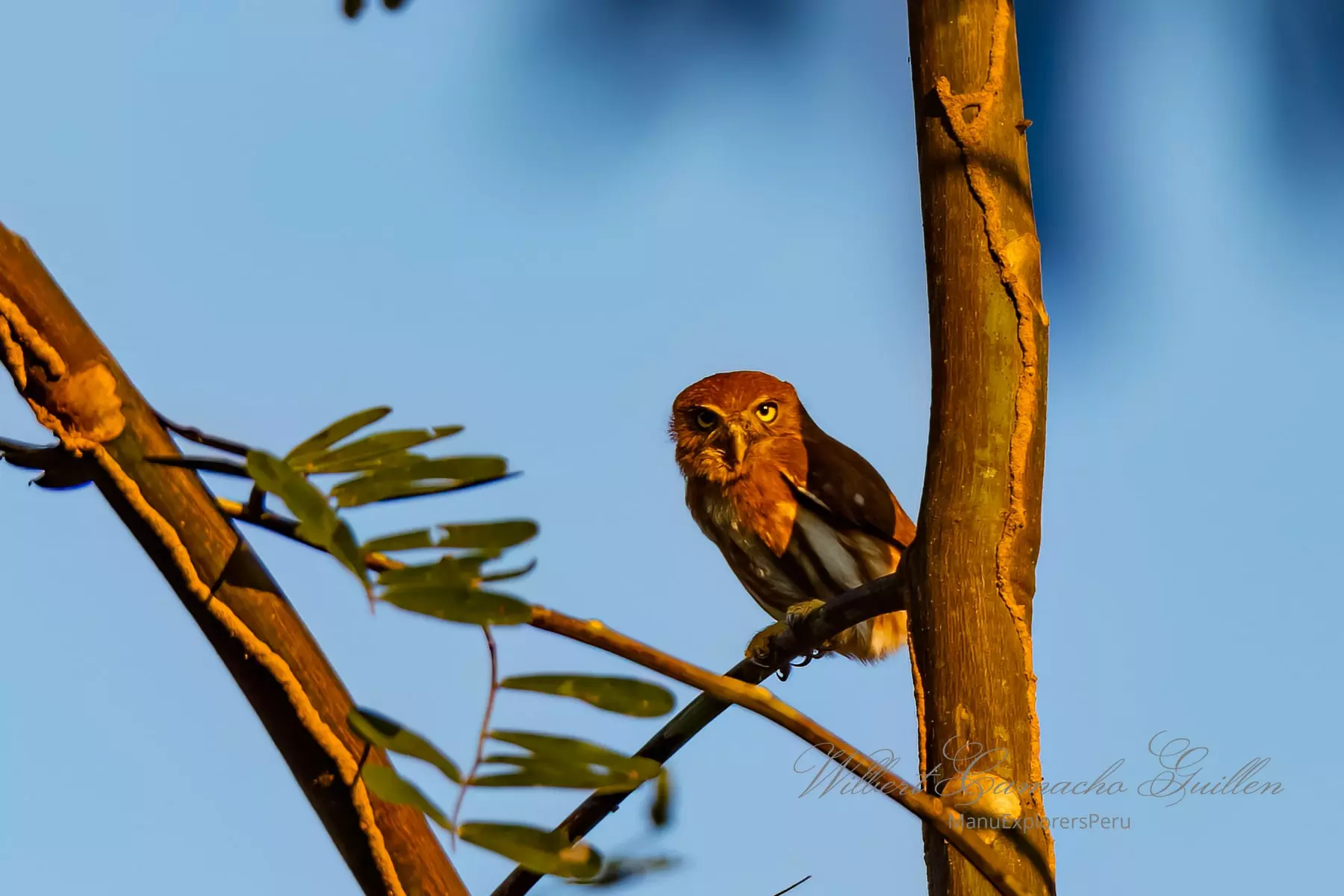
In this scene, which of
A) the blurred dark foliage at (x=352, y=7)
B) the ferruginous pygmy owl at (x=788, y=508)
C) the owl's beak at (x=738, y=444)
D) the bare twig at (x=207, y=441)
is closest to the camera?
the bare twig at (x=207, y=441)

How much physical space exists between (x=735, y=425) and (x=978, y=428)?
3239 millimetres

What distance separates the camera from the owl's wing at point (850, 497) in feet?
16.2

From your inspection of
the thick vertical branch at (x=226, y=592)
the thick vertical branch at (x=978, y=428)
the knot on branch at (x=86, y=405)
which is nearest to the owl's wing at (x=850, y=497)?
the thick vertical branch at (x=978, y=428)

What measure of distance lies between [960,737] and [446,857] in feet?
2.55

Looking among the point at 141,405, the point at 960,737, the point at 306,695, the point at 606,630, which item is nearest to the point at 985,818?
the point at 960,737

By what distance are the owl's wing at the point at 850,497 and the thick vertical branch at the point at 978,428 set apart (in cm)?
278

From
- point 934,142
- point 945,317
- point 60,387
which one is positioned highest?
point 934,142

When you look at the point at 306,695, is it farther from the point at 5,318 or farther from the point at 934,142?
the point at 934,142

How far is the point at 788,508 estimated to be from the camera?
5.02 metres

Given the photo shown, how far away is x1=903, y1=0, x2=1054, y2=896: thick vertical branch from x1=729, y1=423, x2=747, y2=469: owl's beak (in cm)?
298

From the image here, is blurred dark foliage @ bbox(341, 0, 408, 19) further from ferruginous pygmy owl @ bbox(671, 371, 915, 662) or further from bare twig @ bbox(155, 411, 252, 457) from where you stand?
ferruginous pygmy owl @ bbox(671, 371, 915, 662)

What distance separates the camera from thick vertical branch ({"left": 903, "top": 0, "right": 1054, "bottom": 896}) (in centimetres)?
196

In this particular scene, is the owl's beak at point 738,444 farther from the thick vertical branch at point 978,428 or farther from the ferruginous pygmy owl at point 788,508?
the thick vertical branch at point 978,428

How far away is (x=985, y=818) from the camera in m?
1.93
